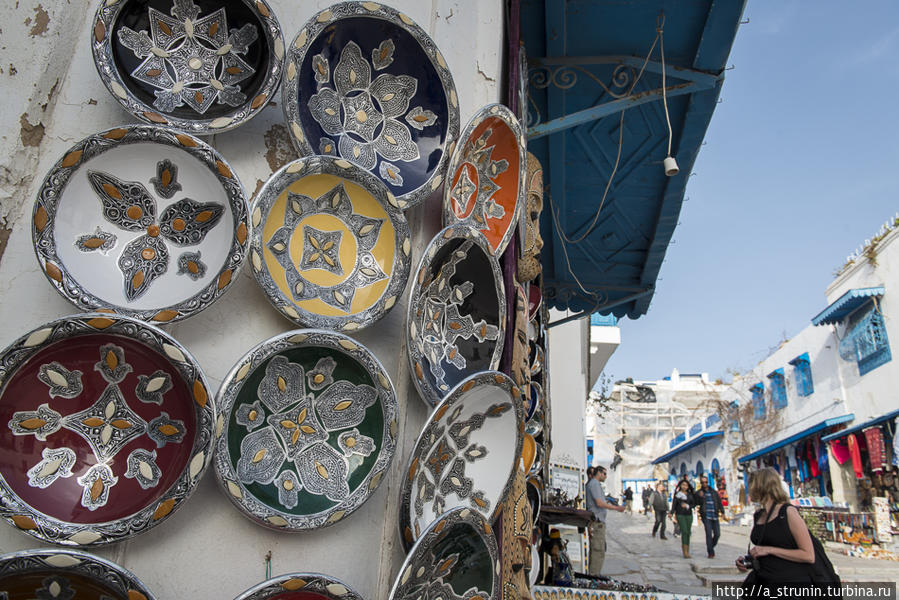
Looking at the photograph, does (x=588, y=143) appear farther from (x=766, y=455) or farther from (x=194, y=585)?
(x=766, y=455)

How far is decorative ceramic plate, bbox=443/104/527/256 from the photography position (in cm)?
202

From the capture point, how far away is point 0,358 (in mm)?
1099

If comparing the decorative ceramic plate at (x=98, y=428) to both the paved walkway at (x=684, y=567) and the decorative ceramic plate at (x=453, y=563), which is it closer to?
the decorative ceramic plate at (x=453, y=563)

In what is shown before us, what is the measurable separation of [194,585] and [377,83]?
4.88 feet

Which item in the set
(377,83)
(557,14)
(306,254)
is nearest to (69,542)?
(306,254)

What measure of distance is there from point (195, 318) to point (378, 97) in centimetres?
91

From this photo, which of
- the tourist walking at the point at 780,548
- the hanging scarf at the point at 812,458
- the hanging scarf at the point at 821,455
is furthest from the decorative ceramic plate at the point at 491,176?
the hanging scarf at the point at 812,458

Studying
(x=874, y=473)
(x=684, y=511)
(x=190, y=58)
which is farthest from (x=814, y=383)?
(x=190, y=58)

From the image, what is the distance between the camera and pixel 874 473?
11602 mm

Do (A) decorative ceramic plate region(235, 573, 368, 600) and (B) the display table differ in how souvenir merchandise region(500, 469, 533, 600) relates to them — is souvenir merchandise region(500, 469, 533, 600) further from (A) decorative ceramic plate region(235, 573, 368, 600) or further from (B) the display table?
(B) the display table

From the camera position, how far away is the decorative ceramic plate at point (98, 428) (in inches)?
44.6

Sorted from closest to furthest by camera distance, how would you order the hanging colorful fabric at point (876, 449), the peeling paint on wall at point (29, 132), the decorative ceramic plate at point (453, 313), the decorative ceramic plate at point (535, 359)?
the peeling paint on wall at point (29, 132)
the decorative ceramic plate at point (453, 313)
the decorative ceramic plate at point (535, 359)
the hanging colorful fabric at point (876, 449)

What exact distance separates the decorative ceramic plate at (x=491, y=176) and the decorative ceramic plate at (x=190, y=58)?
0.65 meters

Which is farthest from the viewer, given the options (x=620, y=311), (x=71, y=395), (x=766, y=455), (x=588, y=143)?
(x=766, y=455)
